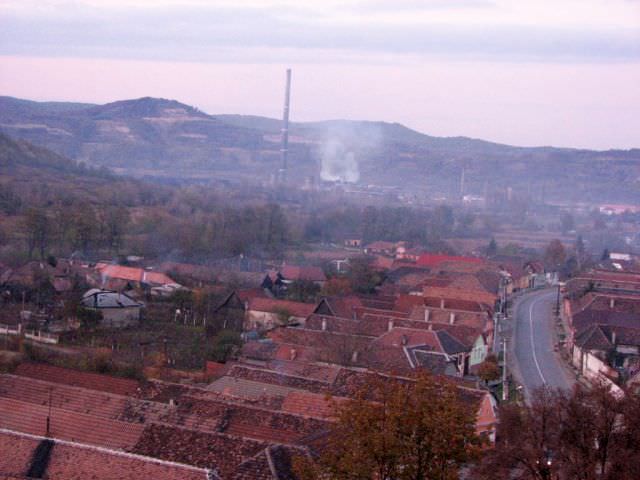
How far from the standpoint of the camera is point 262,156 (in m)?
92.9

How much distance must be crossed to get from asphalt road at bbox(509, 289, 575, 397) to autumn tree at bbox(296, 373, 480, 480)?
6.64m

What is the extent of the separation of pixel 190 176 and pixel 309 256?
159 ft

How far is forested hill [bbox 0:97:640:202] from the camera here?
83.6m

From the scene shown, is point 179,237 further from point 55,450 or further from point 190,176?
point 190,176

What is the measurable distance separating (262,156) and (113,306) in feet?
240

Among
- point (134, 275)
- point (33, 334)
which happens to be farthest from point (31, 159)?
point (33, 334)

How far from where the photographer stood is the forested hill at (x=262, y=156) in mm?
83625

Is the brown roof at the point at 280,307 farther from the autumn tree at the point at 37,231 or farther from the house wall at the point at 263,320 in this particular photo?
the autumn tree at the point at 37,231

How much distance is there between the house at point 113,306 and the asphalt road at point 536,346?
7699mm

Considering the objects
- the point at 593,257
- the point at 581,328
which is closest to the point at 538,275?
the point at 593,257

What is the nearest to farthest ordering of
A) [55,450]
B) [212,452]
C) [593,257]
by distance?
[55,450], [212,452], [593,257]

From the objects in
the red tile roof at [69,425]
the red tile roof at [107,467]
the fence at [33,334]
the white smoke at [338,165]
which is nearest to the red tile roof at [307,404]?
the red tile roof at [69,425]

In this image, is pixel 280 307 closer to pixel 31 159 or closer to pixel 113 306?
pixel 113 306

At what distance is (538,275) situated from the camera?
3456 cm
